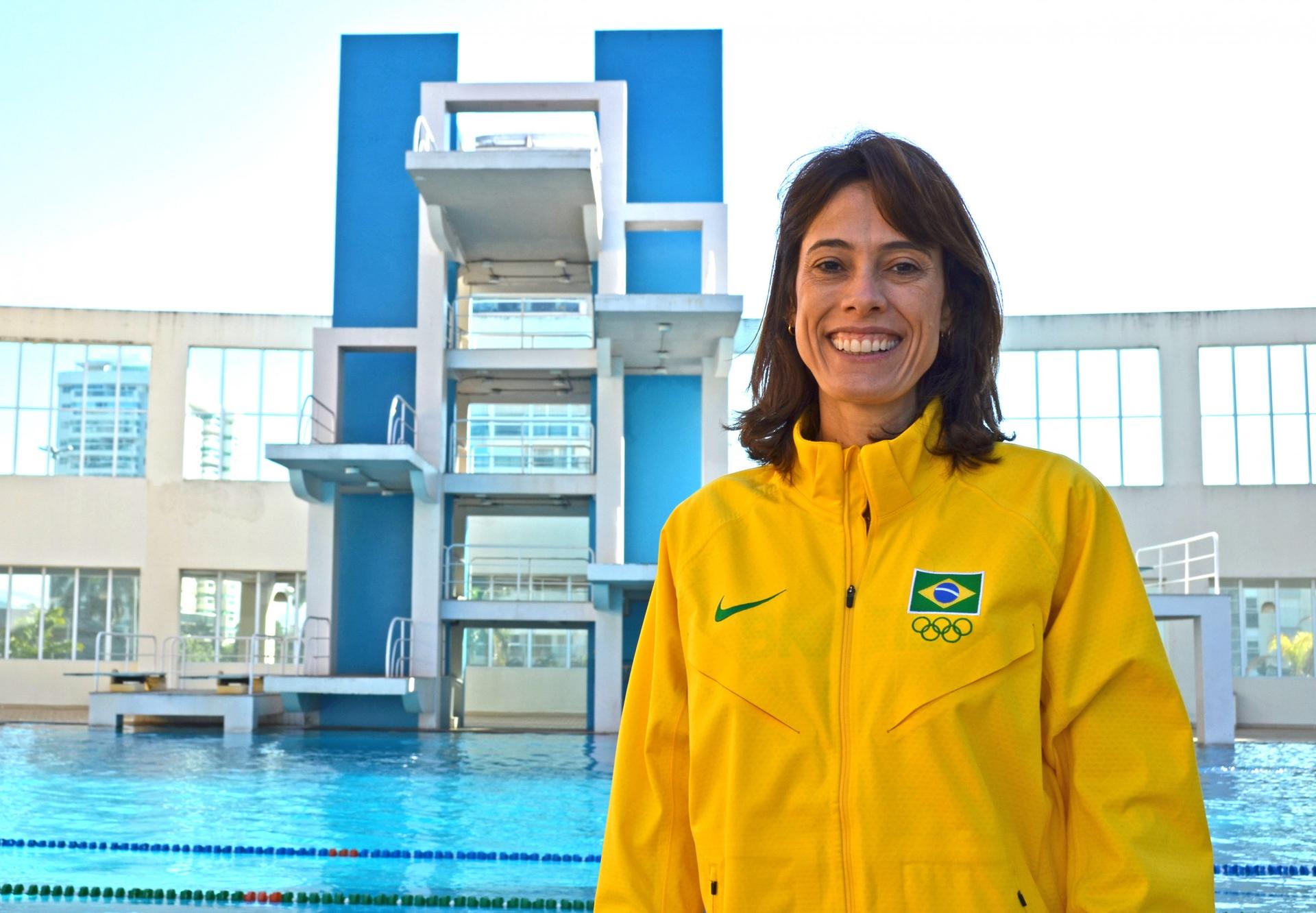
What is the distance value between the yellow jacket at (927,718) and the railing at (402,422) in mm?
14800

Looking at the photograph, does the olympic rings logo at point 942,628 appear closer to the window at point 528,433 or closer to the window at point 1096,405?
the window at point 1096,405

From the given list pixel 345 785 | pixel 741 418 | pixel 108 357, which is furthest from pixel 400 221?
pixel 741 418

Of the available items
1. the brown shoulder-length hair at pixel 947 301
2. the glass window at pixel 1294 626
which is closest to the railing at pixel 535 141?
the brown shoulder-length hair at pixel 947 301

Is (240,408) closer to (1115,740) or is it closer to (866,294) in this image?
(866,294)

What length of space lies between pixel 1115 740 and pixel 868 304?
579 mm

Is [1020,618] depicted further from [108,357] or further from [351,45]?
[108,357]

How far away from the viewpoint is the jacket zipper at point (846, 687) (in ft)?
4.56

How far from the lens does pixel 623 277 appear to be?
55.7 ft

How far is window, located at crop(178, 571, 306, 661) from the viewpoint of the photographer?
85.7 feet

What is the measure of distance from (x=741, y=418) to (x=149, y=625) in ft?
85.5

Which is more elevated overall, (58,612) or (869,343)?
(869,343)

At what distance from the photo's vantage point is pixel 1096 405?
25672 millimetres

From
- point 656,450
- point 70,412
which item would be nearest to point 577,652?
point 656,450

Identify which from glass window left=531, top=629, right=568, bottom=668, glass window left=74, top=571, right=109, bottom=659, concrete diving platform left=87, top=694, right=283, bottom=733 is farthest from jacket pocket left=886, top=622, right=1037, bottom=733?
glass window left=74, top=571, right=109, bottom=659
